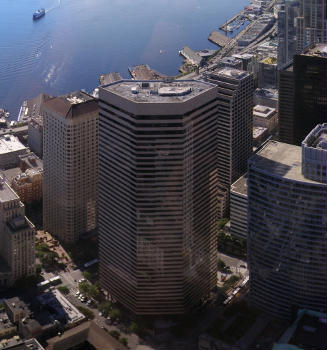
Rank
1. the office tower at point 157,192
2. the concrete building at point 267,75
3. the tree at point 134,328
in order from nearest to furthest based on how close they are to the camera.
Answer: the office tower at point 157,192 → the tree at point 134,328 → the concrete building at point 267,75

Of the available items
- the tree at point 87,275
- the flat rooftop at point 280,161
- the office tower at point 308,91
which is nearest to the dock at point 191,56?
the office tower at point 308,91

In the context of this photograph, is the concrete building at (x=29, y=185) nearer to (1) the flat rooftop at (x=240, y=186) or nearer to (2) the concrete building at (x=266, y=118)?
(1) the flat rooftop at (x=240, y=186)

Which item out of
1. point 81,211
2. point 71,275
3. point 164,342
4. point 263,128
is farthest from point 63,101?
point 263,128

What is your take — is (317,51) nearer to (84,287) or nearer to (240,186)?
(240,186)

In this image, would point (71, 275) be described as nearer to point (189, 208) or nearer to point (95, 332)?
point (95, 332)

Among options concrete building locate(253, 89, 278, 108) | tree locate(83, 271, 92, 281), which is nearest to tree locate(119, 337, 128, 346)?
tree locate(83, 271, 92, 281)

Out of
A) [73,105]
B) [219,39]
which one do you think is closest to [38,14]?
[219,39]
